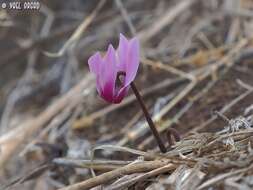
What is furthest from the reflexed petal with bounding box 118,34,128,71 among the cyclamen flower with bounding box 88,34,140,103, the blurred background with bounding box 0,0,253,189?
the blurred background with bounding box 0,0,253,189

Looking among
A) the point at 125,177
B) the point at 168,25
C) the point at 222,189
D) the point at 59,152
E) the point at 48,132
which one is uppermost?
the point at 168,25

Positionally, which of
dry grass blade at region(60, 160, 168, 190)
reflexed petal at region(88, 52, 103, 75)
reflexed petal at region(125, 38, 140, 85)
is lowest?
dry grass blade at region(60, 160, 168, 190)

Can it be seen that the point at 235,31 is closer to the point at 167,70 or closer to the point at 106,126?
the point at 167,70

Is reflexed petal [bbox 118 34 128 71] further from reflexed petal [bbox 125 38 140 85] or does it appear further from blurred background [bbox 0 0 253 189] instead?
blurred background [bbox 0 0 253 189]

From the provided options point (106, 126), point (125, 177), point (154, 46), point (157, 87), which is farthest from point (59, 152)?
point (154, 46)

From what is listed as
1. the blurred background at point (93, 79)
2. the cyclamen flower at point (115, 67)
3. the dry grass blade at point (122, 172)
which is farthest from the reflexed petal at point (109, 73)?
the blurred background at point (93, 79)

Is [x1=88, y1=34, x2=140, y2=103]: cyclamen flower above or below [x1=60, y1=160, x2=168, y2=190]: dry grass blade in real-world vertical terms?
above

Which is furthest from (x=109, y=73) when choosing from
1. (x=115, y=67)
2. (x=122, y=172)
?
(x=122, y=172)
